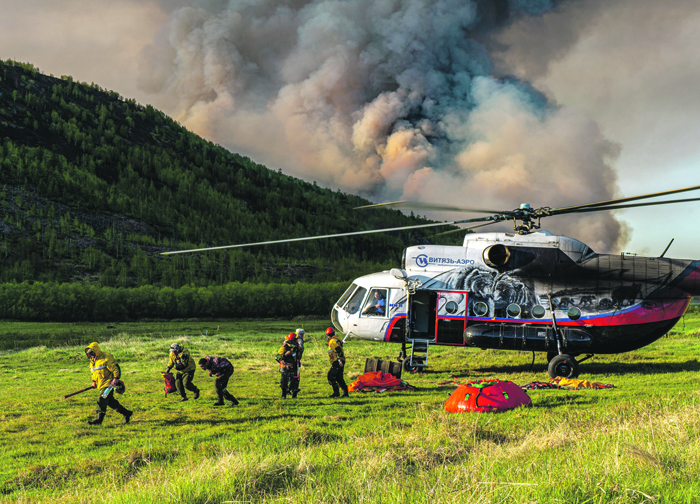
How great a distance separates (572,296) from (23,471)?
56.3ft

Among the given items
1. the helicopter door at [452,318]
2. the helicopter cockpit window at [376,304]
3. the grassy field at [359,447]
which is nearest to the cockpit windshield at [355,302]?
the helicopter cockpit window at [376,304]

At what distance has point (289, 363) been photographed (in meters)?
14.2

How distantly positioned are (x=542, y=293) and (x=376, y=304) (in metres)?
6.45

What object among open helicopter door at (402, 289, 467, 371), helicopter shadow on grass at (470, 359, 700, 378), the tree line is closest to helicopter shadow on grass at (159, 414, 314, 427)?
open helicopter door at (402, 289, 467, 371)

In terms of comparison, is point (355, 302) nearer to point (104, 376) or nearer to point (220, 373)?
point (220, 373)

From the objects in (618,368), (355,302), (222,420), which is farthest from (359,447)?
(618,368)

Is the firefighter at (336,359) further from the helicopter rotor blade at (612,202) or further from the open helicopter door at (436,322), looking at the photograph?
the helicopter rotor blade at (612,202)

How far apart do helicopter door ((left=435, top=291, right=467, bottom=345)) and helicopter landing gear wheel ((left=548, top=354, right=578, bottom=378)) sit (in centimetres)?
331

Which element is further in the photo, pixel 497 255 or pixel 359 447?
pixel 497 255

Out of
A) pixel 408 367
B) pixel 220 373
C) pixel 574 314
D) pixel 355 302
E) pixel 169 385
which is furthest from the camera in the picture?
pixel 355 302

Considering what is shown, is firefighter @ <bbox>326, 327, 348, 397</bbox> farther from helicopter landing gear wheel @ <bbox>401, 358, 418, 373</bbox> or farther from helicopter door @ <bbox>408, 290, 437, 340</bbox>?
helicopter door @ <bbox>408, 290, 437, 340</bbox>

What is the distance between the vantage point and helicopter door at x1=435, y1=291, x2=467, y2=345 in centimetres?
1784

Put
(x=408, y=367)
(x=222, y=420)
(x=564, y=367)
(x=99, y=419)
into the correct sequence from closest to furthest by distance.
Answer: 1. (x=99, y=419)
2. (x=222, y=420)
3. (x=564, y=367)
4. (x=408, y=367)

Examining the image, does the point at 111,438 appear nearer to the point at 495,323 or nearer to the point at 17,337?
the point at 495,323
